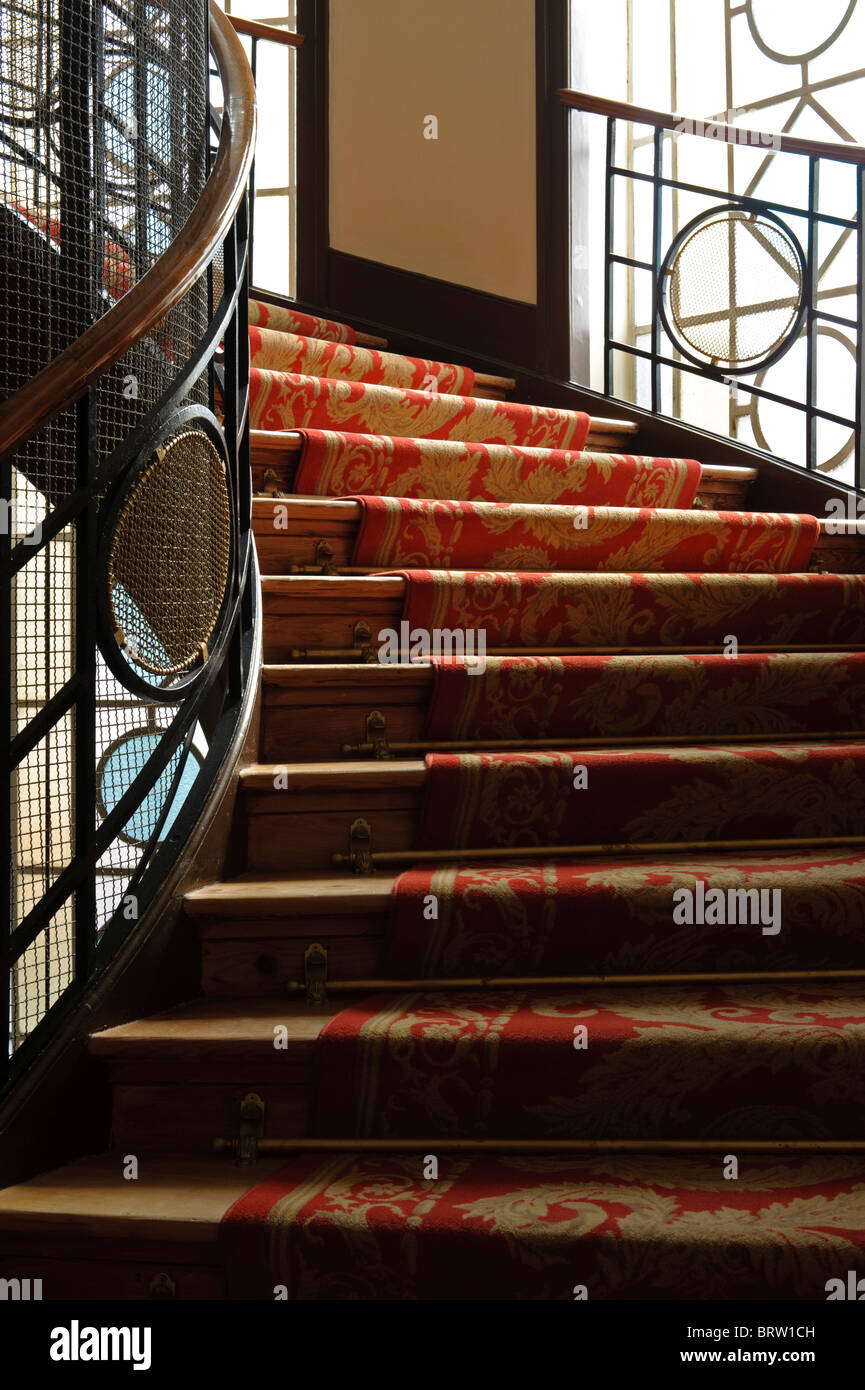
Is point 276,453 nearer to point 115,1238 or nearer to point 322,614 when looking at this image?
point 322,614

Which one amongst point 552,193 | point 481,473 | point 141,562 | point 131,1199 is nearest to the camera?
point 131,1199

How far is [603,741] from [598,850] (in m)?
0.26

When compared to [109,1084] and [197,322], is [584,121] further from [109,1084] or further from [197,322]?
[109,1084]

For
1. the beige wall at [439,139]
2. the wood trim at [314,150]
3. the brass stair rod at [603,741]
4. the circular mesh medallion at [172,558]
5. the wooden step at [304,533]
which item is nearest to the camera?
the circular mesh medallion at [172,558]

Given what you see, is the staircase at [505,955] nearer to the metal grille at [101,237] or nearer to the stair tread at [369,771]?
the stair tread at [369,771]

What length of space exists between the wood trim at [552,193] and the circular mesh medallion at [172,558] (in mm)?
2128

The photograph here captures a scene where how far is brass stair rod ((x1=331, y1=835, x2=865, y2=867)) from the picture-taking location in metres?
1.86

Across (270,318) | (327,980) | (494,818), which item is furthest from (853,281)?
(327,980)

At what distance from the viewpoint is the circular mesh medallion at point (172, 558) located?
1.66 meters

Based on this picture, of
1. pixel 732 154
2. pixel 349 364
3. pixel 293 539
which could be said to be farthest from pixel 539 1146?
pixel 732 154

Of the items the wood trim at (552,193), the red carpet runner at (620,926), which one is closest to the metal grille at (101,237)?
the red carpet runner at (620,926)

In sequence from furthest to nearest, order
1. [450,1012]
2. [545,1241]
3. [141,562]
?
[141,562] < [450,1012] < [545,1241]

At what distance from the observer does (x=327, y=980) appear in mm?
1708

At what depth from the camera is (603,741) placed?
81.0 inches
